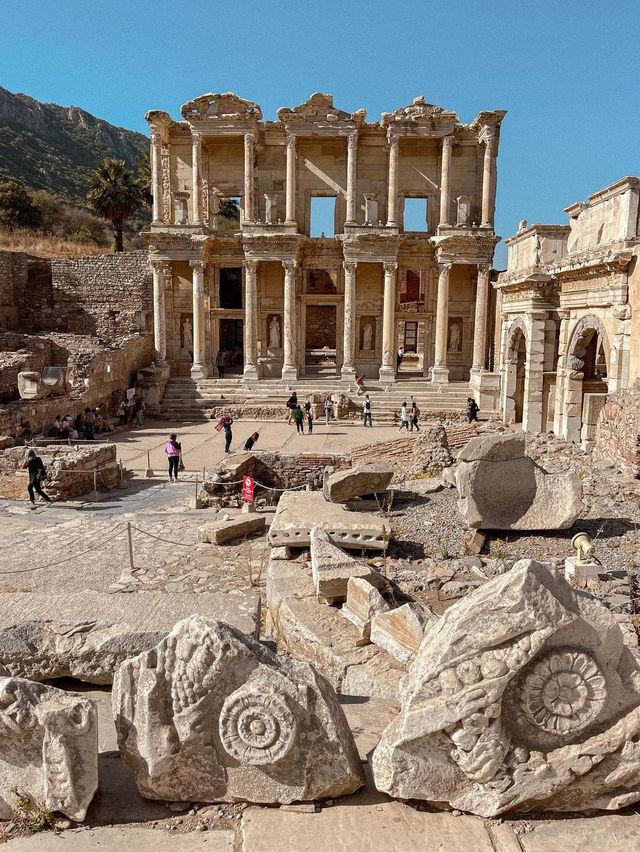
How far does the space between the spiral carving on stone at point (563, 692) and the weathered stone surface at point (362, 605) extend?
228 cm

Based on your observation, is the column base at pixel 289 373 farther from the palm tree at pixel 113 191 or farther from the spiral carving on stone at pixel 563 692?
the spiral carving on stone at pixel 563 692

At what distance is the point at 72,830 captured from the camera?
316cm

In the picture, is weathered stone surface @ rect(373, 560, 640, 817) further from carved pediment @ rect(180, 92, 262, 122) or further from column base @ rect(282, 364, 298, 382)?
carved pediment @ rect(180, 92, 262, 122)

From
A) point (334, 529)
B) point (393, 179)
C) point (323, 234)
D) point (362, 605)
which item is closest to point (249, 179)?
point (323, 234)

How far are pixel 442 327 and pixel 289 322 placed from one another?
21.1ft

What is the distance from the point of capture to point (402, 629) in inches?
193

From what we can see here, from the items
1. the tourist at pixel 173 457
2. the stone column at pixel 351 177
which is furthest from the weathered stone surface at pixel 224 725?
the stone column at pixel 351 177

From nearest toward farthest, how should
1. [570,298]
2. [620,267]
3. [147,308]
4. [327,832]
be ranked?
[327,832], [620,267], [570,298], [147,308]

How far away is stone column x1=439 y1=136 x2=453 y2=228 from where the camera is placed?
27.0 m

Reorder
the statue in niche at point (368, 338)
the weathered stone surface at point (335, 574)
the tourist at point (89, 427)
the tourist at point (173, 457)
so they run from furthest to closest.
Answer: the statue in niche at point (368, 338)
the tourist at point (89, 427)
the tourist at point (173, 457)
the weathered stone surface at point (335, 574)

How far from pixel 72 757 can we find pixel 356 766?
1387mm

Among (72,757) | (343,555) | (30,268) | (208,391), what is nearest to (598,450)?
(343,555)

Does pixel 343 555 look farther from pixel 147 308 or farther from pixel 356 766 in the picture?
pixel 147 308

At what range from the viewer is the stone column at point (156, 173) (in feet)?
91.3
